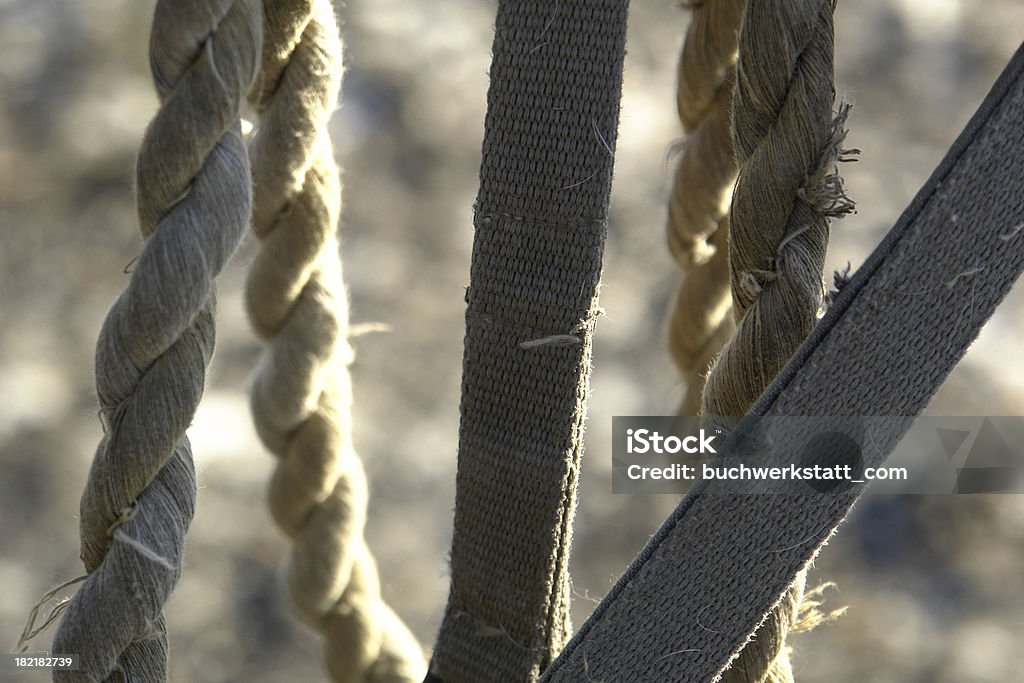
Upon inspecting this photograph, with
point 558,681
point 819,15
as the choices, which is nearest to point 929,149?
point 819,15

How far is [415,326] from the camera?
1.15 m

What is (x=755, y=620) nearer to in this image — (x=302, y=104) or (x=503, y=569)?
(x=503, y=569)

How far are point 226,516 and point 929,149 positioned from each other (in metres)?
0.86

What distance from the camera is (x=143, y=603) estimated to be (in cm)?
39

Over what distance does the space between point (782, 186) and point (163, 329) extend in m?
0.25

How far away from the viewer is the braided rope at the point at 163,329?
1.22 feet

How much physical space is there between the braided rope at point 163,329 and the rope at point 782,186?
0.20 metres

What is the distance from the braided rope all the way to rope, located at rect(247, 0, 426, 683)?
0.16 meters

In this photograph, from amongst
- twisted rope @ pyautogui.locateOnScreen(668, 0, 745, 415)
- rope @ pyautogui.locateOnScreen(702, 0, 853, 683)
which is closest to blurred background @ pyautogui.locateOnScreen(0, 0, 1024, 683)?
twisted rope @ pyautogui.locateOnScreen(668, 0, 745, 415)

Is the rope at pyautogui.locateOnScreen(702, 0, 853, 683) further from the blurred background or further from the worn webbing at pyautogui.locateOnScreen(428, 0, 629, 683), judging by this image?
the blurred background

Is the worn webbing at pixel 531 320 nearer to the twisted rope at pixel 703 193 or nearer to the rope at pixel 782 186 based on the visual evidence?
the rope at pixel 782 186

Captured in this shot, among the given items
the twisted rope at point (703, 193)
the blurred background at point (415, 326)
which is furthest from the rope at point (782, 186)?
the blurred background at point (415, 326)

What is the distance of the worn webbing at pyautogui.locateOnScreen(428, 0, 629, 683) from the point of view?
43 centimetres

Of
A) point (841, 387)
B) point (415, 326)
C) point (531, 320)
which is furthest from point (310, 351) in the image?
point (415, 326)
